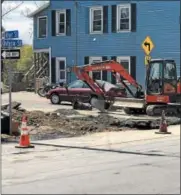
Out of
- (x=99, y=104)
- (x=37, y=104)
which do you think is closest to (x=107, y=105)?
(x=99, y=104)

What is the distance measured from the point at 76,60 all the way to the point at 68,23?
2710 mm

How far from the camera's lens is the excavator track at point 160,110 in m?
24.2

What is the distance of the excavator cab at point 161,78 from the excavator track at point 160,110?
0.86 m

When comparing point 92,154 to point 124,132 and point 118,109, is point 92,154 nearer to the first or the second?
point 124,132

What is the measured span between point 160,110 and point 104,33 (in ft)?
44.4

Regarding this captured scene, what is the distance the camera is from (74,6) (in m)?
38.7

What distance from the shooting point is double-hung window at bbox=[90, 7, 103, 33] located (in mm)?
37125

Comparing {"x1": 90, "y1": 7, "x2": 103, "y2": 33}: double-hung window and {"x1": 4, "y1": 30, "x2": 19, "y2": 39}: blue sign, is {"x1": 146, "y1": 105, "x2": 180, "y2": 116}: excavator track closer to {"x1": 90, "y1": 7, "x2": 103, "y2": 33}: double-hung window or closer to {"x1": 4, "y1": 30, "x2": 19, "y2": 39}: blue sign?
{"x1": 4, "y1": 30, "x2": 19, "y2": 39}: blue sign

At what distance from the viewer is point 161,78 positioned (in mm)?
25297

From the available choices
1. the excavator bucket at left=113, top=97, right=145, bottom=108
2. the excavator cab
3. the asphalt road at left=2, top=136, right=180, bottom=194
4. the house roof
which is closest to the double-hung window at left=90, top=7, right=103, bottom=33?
the house roof

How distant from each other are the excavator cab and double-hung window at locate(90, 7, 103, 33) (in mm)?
12217

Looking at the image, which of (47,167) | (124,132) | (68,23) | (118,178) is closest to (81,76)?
(124,132)

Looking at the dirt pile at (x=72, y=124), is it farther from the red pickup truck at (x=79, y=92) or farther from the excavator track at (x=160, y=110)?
the red pickup truck at (x=79, y=92)

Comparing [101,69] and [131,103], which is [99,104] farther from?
[101,69]
